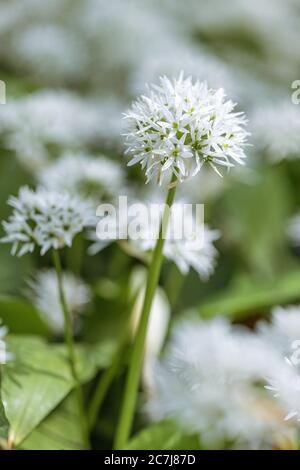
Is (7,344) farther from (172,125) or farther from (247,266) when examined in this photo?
(247,266)

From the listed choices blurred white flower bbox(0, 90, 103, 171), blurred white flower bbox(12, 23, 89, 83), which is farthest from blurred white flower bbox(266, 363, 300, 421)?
blurred white flower bbox(12, 23, 89, 83)

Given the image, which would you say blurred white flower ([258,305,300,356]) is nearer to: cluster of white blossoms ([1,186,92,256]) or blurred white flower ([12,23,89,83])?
cluster of white blossoms ([1,186,92,256])

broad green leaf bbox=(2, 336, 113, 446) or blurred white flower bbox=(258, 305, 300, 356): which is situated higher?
blurred white flower bbox=(258, 305, 300, 356)

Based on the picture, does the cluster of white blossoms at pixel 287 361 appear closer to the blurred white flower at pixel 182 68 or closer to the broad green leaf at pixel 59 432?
the broad green leaf at pixel 59 432

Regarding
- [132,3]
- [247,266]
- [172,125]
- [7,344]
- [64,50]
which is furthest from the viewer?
[132,3]

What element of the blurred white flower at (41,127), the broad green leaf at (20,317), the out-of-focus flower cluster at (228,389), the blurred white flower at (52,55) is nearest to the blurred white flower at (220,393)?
the out-of-focus flower cluster at (228,389)
